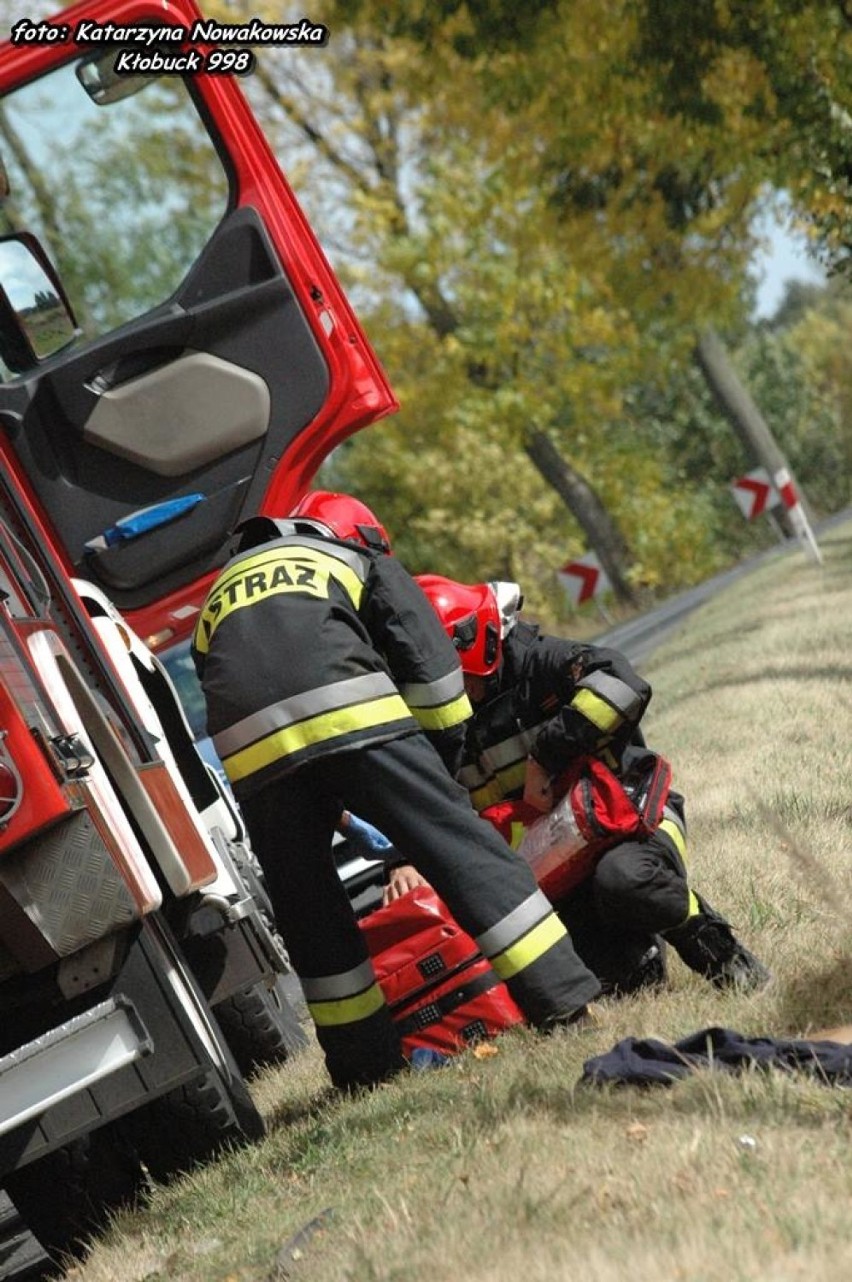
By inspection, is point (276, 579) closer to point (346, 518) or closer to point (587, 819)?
point (346, 518)

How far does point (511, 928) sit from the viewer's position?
16.3 feet

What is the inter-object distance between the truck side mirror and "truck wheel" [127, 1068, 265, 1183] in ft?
8.92

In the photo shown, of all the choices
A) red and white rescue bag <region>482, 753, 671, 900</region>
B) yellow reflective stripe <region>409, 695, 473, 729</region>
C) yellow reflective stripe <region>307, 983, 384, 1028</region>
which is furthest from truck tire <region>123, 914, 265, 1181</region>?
red and white rescue bag <region>482, 753, 671, 900</region>

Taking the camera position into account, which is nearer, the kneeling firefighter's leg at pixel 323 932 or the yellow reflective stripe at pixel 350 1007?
the kneeling firefighter's leg at pixel 323 932

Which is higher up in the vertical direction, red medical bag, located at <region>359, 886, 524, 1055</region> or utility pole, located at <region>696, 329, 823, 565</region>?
utility pole, located at <region>696, 329, 823, 565</region>

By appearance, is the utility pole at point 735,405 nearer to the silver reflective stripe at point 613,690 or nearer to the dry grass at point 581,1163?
the dry grass at point 581,1163

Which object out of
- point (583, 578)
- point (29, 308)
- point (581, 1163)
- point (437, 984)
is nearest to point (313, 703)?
point (437, 984)

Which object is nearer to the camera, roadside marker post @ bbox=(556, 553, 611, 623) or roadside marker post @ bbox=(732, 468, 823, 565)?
roadside marker post @ bbox=(556, 553, 611, 623)

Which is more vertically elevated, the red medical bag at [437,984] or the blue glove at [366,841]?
the blue glove at [366,841]

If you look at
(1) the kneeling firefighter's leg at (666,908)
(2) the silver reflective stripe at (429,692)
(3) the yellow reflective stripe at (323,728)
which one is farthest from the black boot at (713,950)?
(3) the yellow reflective stripe at (323,728)

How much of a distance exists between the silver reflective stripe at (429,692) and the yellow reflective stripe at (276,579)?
265 mm

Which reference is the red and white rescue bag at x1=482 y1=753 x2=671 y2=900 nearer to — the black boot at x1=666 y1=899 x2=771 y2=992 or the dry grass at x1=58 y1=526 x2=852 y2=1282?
the black boot at x1=666 y1=899 x2=771 y2=992

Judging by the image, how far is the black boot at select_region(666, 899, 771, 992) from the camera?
523 cm

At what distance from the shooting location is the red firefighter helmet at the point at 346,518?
5363 millimetres
